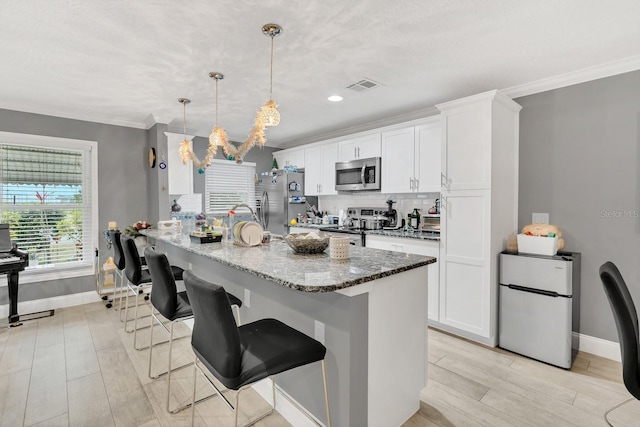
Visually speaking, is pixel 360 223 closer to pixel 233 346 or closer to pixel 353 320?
pixel 353 320

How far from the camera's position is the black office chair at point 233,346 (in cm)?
129

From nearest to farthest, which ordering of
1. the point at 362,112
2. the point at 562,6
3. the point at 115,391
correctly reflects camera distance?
1. the point at 562,6
2. the point at 115,391
3. the point at 362,112

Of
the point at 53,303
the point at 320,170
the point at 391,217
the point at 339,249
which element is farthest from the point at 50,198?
the point at 391,217

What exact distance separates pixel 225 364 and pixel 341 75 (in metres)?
2.55

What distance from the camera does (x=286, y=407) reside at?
2.03 metres

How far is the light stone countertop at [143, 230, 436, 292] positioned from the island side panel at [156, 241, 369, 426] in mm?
136

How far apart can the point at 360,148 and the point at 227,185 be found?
2474 mm

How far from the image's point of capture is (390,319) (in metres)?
1.78

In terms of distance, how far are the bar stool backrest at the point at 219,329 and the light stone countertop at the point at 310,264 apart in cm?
27

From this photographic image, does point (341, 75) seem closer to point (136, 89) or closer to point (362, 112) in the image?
point (362, 112)

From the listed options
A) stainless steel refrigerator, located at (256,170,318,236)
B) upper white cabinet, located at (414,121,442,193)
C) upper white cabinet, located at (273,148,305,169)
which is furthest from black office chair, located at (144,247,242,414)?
upper white cabinet, located at (273,148,305,169)

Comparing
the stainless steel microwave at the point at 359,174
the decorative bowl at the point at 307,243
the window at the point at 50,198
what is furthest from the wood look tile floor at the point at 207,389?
the stainless steel microwave at the point at 359,174

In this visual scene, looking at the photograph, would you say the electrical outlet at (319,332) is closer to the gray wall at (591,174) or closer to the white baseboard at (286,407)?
the white baseboard at (286,407)

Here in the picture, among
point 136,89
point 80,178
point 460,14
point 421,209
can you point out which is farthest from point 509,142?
point 80,178
